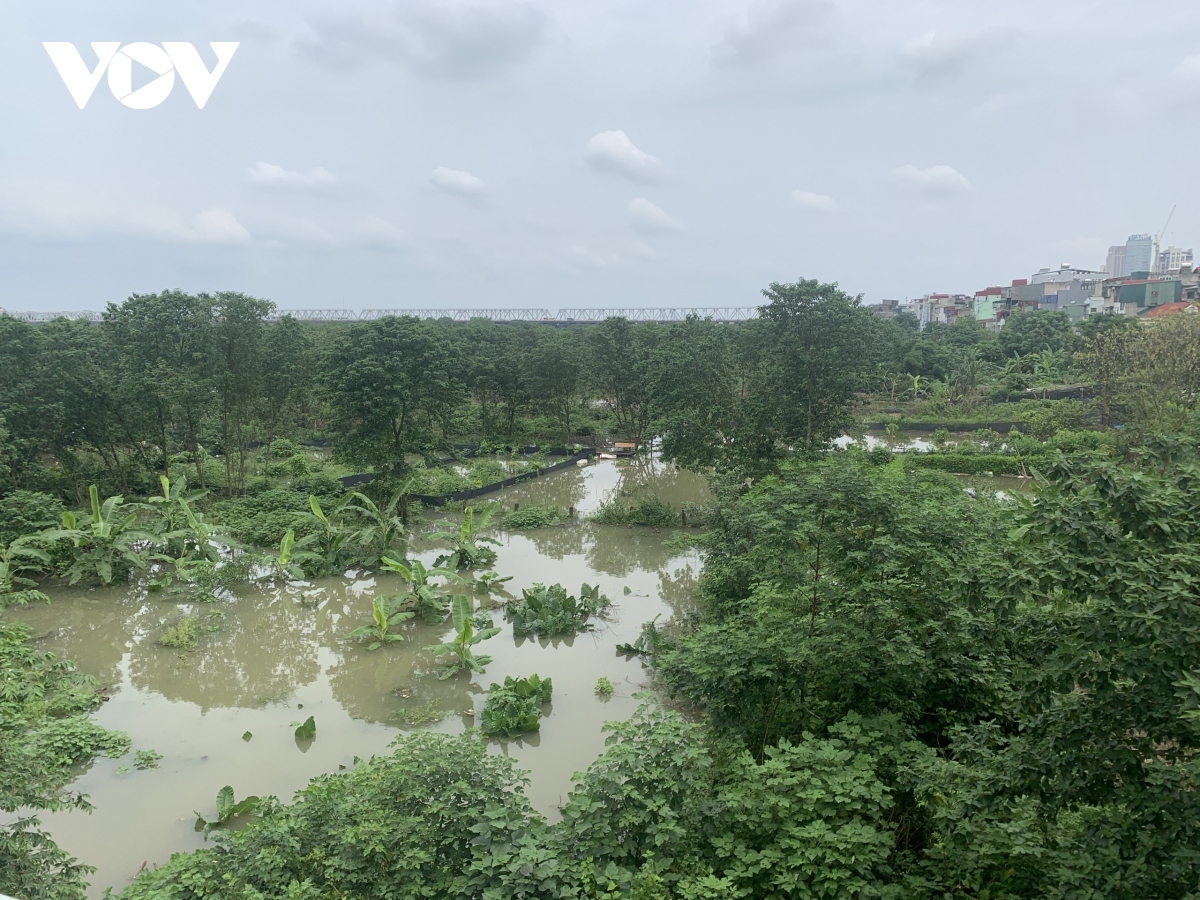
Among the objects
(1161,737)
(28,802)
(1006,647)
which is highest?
(1161,737)

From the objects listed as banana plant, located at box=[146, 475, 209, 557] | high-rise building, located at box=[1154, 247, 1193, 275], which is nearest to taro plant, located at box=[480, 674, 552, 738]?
banana plant, located at box=[146, 475, 209, 557]

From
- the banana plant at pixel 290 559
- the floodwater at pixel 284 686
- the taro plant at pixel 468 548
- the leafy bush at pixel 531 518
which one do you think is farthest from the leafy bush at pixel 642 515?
the banana plant at pixel 290 559

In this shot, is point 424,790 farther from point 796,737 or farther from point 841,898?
point 796,737

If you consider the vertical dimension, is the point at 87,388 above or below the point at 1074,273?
below

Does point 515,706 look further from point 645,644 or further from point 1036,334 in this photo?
point 1036,334

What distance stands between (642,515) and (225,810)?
491 inches

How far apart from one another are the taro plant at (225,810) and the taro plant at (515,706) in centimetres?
267

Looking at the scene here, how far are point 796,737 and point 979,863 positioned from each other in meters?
2.09

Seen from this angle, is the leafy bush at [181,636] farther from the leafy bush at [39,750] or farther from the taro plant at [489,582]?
the taro plant at [489,582]

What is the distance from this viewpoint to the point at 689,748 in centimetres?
548

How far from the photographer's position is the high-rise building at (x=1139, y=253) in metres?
143

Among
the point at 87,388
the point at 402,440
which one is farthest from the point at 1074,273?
the point at 87,388

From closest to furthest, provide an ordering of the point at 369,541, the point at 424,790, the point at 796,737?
the point at 424,790 < the point at 796,737 < the point at 369,541

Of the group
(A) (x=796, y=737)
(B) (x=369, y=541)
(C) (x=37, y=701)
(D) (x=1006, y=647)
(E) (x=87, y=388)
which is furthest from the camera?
(E) (x=87, y=388)
